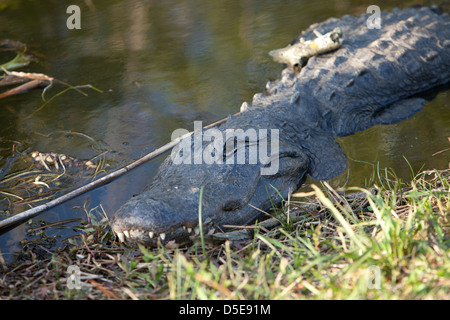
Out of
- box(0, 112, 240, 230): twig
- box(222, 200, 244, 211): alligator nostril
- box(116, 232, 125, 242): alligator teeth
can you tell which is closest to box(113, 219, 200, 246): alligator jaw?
box(116, 232, 125, 242): alligator teeth

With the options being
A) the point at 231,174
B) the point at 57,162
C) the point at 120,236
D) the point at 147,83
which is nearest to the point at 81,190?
the point at 57,162

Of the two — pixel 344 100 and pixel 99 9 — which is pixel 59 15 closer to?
pixel 99 9

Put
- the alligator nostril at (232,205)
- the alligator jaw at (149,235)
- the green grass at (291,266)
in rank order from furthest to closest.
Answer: the alligator nostril at (232,205) < the alligator jaw at (149,235) < the green grass at (291,266)

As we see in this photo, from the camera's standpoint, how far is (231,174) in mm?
3527

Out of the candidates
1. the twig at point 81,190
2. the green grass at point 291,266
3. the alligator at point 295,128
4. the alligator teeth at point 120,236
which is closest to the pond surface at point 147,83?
the twig at point 81,190

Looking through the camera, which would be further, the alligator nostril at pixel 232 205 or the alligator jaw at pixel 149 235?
the alligator nostril at pixel 232 205

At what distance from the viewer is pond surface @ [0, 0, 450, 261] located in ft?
13.6

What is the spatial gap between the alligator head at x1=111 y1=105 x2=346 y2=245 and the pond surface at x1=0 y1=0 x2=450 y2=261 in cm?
36

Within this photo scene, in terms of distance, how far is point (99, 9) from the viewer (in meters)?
8.92

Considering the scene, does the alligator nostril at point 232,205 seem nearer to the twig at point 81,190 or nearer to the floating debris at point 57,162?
the twig at point 81,190

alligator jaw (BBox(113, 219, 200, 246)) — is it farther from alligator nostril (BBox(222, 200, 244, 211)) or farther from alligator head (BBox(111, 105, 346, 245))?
alligator nostril (BBox(222, 200, 244, 211))

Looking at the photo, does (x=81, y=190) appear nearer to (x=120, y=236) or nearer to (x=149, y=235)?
(x=120, y=236)

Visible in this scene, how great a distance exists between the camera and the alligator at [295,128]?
310 centimetres
